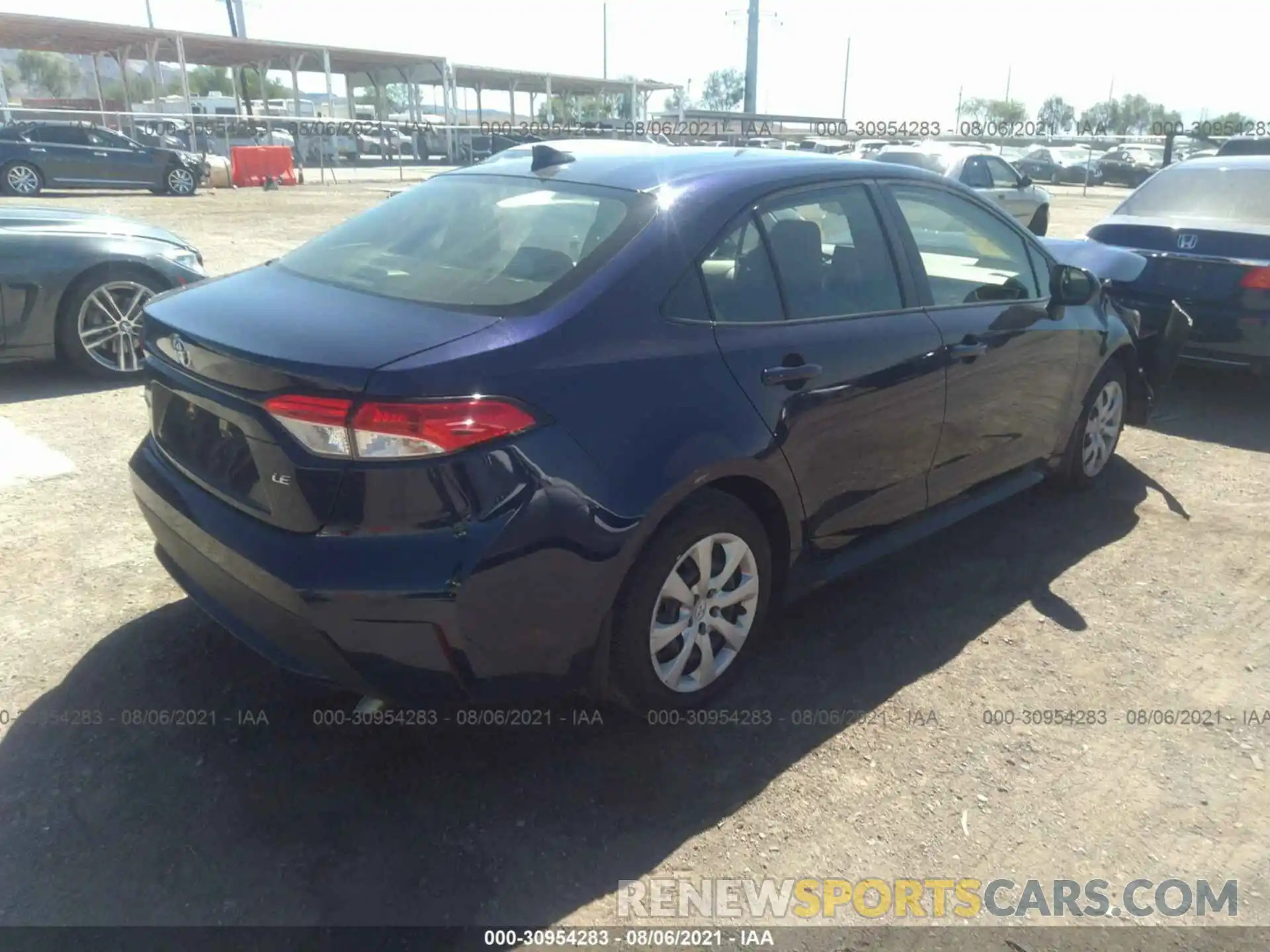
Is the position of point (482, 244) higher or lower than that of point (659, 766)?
higher

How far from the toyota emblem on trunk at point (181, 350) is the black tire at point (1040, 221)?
1560 centimetres

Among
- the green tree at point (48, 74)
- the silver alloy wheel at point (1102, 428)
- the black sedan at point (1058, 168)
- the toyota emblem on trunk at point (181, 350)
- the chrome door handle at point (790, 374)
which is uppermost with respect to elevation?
the green tree at point (48, 74)

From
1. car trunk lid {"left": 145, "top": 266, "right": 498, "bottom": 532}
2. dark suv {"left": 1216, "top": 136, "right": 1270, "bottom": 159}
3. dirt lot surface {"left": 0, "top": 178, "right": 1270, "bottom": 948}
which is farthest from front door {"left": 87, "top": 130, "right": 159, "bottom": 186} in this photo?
car trunk lid {"left": 145, "top": 266, "right": 498, "bottom": 532}

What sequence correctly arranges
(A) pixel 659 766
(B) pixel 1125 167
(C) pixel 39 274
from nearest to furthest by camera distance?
(A) pixel 659 766 → (C) pixel 39 274 → (B) pixel 1125 167

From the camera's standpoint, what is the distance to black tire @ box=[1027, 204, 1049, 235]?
632 inches

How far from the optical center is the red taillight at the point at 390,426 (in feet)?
7.61

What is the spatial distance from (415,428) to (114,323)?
5.03 metres

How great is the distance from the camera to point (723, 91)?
328 feet

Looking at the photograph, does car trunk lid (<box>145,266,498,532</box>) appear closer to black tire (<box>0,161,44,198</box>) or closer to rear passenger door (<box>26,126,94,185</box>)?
black tire (<box>0,161,44,198</box>)

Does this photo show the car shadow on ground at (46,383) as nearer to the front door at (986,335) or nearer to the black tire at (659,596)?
the black tire at (659,596)

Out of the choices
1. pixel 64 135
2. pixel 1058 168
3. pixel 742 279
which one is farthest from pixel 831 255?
pixel 1058 168

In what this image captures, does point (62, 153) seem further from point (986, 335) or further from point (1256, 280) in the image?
point (986, 335)

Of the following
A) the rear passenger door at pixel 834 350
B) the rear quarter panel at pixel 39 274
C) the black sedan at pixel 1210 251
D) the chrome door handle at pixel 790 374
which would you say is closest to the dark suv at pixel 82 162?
the rear quarter panel at pixel 39 274

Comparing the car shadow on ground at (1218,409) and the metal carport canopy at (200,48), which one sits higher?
the metal carport canopy at (200,48)
